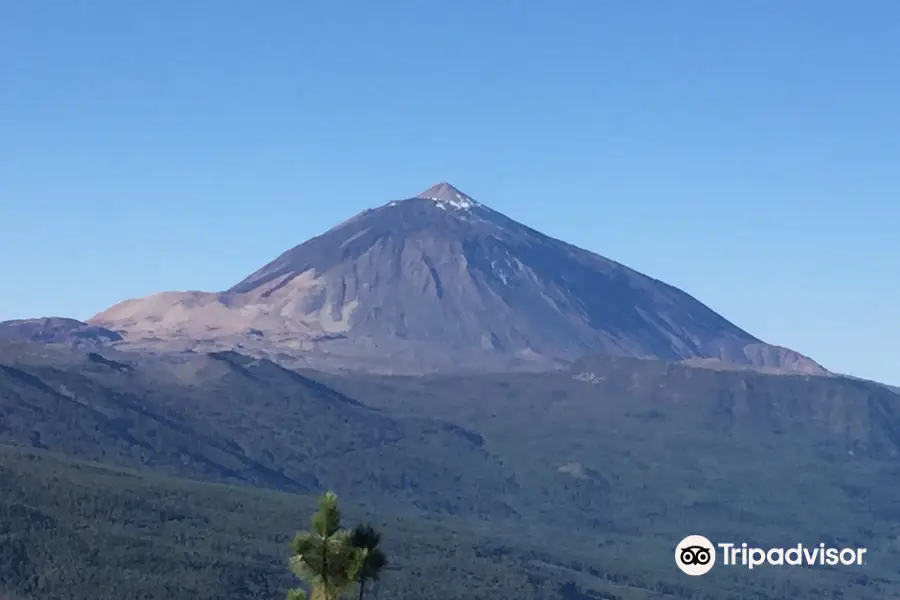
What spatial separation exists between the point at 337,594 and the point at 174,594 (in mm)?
173141

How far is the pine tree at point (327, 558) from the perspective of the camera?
32000mm

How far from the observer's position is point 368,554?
3200 cm

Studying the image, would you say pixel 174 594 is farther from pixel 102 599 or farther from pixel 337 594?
pixel 337 594

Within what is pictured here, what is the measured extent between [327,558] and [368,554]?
977 millimetres

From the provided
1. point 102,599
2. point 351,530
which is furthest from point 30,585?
point 351,530

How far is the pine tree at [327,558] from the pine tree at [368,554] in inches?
4.1

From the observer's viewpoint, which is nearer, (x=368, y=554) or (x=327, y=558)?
(x=368, y=554)

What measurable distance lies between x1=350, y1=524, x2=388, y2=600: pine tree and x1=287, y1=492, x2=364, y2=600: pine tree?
0.10 metres

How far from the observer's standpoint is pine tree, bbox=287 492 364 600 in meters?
32.0

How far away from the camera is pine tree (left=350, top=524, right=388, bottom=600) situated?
3198 cm

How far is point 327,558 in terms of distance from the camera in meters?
32.3

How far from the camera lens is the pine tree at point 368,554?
Result: 3198 cm

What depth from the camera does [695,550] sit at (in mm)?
56562

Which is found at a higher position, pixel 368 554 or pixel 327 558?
pixel 368 554
